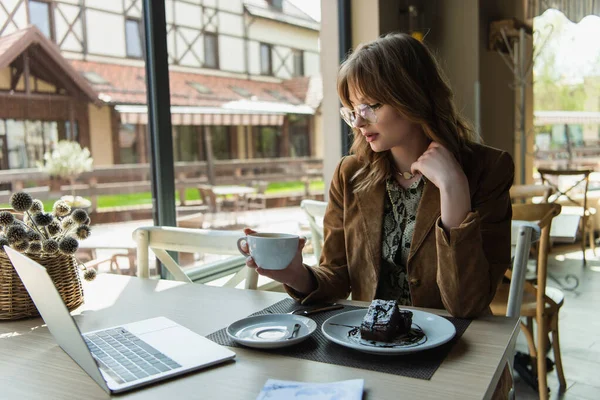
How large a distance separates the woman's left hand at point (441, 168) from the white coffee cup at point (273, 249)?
14.2 inches

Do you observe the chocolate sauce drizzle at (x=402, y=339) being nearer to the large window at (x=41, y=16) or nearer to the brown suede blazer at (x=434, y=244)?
the brown suede blazer at (x=434, y=244)

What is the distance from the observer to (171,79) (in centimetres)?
222

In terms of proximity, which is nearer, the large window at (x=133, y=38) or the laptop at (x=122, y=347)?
the laptop at (x=122, y=347)

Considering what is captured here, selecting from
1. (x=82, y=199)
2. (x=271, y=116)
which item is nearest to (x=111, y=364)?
(x=82, y=199)

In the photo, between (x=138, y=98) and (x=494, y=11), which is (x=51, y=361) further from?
(x=494, y=11)

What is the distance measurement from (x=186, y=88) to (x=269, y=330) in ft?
5.11

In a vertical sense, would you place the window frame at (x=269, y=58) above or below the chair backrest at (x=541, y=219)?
above

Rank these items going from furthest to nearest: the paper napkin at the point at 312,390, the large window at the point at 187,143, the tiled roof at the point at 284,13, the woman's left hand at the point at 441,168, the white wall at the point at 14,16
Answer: the tiled roof at the point at 284,13, the large window at the point at 187,143, the white wall at the point at 14,16, the woman's left hand at the point at 441,168, the paper napkin at the point at 312,390

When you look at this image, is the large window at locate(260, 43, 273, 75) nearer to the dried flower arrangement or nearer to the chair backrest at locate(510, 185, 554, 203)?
the chair backrest at locate(510, 185, 554, 203)

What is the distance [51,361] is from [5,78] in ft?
3.81

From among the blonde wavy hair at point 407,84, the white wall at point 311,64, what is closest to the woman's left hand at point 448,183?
the blonde wavy hair at point 407,84

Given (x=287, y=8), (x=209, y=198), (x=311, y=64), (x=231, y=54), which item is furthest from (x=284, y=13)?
(x=209, y=198)

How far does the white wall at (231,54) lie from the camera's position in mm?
2564

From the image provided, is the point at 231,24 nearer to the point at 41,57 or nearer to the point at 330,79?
the point at 330,79
